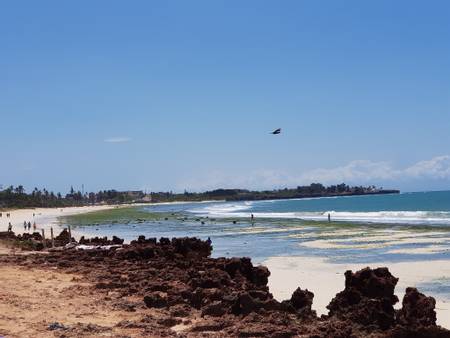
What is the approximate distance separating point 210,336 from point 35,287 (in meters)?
6.85

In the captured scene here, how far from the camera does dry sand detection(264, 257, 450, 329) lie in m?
14.1

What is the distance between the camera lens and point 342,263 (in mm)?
20484

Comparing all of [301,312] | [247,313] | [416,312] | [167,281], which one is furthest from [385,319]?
[167,281]

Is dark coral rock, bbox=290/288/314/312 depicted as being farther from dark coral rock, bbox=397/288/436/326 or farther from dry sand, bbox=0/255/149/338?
dry sand, bbox=0/255/149/338

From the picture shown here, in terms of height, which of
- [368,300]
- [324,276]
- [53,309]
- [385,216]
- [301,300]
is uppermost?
[368,300]

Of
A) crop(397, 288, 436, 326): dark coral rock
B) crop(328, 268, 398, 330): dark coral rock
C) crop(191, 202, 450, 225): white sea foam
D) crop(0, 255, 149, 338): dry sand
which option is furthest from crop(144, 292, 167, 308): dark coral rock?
crop(191, 202, 450, 225): white sea foam

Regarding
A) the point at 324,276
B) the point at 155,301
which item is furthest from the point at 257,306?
the point at 324,276

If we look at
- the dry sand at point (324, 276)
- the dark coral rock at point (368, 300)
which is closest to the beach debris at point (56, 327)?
the dark coral rock at point (368, 300)

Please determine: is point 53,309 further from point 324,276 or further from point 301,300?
point 324,276

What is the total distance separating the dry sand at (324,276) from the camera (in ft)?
46.1

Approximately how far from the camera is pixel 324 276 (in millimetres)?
17344

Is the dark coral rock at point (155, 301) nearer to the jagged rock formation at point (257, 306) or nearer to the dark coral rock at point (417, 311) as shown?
the jagged rock formation at point (257, 306)

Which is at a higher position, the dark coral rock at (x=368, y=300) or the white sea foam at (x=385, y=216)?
the dark coral rock at (x=368, y=300)

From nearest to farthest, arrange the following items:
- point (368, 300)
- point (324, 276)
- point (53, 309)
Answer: point (368, 300)
point (53, 309)
point (324, 276)
